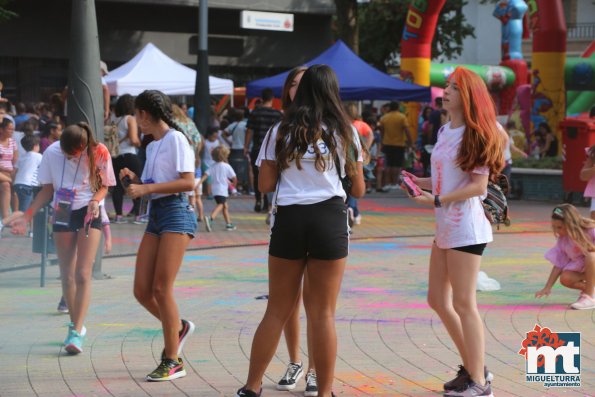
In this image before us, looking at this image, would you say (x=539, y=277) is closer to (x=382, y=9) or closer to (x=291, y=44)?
(x=291, y=44)

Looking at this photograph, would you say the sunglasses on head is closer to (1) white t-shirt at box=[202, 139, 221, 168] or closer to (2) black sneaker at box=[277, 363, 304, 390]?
(2) black sneaker at box=[277, 363, 304, 390]

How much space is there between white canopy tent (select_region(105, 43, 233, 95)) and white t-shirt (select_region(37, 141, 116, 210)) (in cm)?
1358

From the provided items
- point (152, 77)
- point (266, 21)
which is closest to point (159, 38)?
point (266, 21)

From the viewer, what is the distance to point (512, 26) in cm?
3400

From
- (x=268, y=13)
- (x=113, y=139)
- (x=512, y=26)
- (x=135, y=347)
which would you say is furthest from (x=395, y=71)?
(x=135, y=347)

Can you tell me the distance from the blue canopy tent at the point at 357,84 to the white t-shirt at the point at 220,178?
554cm

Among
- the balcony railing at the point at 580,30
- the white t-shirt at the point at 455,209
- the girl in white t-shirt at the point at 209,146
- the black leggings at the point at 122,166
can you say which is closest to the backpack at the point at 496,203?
the white t-shirt at the point at 455,209

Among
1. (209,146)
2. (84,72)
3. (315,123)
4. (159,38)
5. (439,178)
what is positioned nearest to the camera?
(315,123)

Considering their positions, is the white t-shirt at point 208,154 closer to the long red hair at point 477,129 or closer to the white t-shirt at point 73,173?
the white t-shirt at point 73,173

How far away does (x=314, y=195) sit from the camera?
5496 millimetres

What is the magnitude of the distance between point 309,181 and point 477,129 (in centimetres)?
98

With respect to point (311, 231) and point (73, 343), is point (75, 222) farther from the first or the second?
point (311, 231)

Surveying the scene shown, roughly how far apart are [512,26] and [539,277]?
955 inches

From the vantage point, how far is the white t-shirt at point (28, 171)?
45.5 ft
